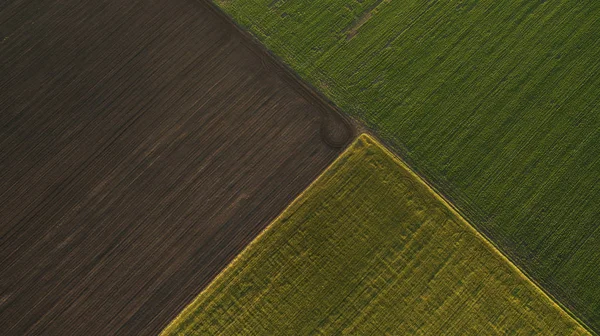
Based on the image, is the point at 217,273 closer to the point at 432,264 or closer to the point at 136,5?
the point at 432,264

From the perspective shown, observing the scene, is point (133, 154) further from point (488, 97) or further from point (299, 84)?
point (488, 97)

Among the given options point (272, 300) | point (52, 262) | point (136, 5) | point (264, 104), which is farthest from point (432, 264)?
point (136, 5)

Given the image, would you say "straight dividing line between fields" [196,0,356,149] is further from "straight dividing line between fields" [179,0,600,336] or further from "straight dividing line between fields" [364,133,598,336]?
"straight dividing line between fields" [364,133,598,336]

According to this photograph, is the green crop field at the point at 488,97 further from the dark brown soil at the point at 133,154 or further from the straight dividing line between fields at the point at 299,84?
the dark brown soil at the point at 133,154

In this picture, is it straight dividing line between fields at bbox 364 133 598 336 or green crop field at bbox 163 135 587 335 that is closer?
green crop field at bbox 163 135 587 335

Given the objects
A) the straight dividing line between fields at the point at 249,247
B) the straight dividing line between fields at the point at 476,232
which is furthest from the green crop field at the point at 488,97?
the straight dividing line between fields at the point at 249,247

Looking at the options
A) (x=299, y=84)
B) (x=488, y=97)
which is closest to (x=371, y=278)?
(x=299, y=84)

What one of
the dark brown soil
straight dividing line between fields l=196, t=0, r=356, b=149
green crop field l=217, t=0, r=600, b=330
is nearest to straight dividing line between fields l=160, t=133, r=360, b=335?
the dark brown soil
